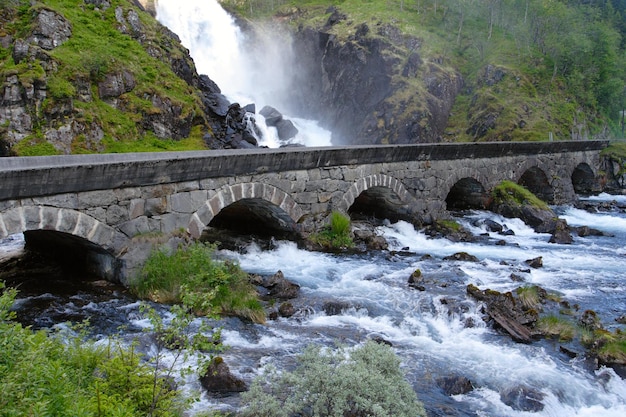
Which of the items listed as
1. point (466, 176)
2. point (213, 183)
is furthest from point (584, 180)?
point (213, 183)

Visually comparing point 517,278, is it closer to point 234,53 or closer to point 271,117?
point 271,117

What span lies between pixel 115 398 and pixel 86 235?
463 cm

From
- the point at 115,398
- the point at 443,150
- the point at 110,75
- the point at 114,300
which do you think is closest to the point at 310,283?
the point at 114,300

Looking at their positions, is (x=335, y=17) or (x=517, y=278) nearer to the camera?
(x=517, y=278)

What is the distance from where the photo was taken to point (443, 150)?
16.8 m

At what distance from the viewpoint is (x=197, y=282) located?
8195 millimetres

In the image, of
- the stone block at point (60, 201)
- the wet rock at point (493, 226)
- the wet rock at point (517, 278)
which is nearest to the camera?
the stone block at point (60, 201)

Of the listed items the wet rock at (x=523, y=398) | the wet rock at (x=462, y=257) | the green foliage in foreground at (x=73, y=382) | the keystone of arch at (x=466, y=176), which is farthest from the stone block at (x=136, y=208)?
the keystone of arch at (x=466, y=176)

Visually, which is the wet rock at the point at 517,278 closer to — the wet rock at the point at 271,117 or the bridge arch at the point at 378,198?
the bridge arch at the point at 378,198

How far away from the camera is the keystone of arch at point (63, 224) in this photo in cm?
722

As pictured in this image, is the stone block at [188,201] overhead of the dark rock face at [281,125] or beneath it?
beneath

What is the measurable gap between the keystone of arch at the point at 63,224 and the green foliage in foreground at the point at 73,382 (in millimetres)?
2780

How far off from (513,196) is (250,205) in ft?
37.0

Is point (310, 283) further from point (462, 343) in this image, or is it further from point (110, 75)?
point (110, 75)
